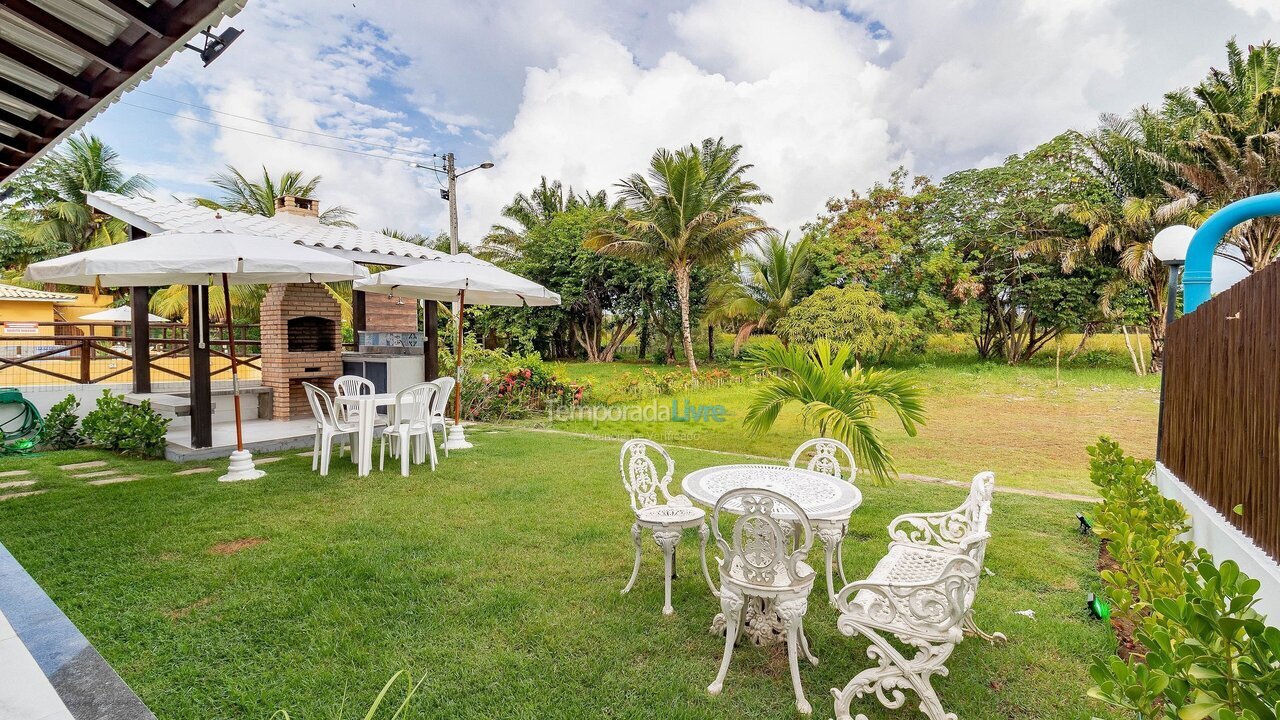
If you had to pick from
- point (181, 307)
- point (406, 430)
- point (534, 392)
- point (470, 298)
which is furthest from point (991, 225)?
point (181, 307)

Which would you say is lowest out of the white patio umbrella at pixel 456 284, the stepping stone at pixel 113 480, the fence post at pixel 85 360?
the stepping stone at pixel 113 480

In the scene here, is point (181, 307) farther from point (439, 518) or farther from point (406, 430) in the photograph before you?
point (439, 518)

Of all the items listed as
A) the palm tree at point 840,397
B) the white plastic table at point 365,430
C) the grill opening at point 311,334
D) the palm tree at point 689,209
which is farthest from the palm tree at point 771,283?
the white plastic table at point 365,430

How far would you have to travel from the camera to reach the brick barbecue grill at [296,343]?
838cm

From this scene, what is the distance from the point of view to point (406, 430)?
20.1ft

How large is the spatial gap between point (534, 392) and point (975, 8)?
458 inches

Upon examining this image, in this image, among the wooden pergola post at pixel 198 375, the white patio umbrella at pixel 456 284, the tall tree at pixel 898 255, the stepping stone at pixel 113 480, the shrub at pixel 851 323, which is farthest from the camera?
the tall tree at pixel 898 255

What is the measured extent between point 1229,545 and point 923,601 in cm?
141

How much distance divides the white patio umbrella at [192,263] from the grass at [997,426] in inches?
193

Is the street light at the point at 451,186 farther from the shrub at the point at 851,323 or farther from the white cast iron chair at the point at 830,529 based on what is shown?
the white cast iron chair at the point at 830,529

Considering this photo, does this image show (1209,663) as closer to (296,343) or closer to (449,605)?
(449,605)

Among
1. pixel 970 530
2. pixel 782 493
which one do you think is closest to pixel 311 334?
pixel 782 493

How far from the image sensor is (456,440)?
7.71m

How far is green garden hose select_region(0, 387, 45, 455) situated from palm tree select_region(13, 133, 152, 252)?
1815 centimetres
